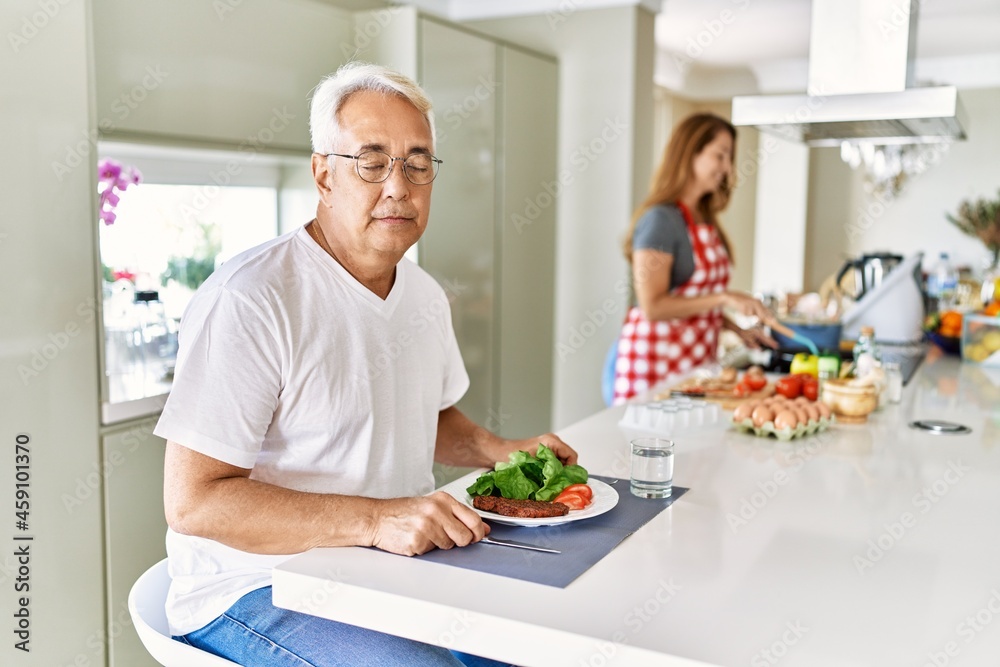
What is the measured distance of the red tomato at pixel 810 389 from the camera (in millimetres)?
2285

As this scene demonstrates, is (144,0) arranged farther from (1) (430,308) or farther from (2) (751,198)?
(2) (751,198)

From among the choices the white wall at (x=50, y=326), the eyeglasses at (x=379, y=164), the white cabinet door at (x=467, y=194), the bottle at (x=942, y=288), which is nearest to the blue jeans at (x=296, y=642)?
the eyeglasses at (x=379, y=164)

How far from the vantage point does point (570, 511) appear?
1.35 metres

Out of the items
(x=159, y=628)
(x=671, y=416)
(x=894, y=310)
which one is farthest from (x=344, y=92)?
(x=894, y=310)

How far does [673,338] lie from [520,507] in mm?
1883

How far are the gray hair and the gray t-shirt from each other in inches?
63.6

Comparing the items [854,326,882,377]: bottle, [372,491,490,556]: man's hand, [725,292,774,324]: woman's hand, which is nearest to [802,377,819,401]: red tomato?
[854,326,882,377]: bottle

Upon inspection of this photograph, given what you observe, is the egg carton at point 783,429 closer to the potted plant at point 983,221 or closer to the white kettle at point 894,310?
the white kettle at point 894,310

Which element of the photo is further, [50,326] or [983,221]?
[983,221]

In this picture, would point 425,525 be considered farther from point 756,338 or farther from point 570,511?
point 756,338

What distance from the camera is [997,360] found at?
307 centimetres

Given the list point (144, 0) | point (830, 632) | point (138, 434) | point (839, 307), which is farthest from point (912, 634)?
point (839, 307)

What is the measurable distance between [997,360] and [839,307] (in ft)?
2.41

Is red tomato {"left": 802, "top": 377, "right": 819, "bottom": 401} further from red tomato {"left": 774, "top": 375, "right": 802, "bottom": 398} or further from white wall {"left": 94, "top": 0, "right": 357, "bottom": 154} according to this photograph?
white wall {"left": 94, "top": 0, "right": 357, "bottom": 154}
